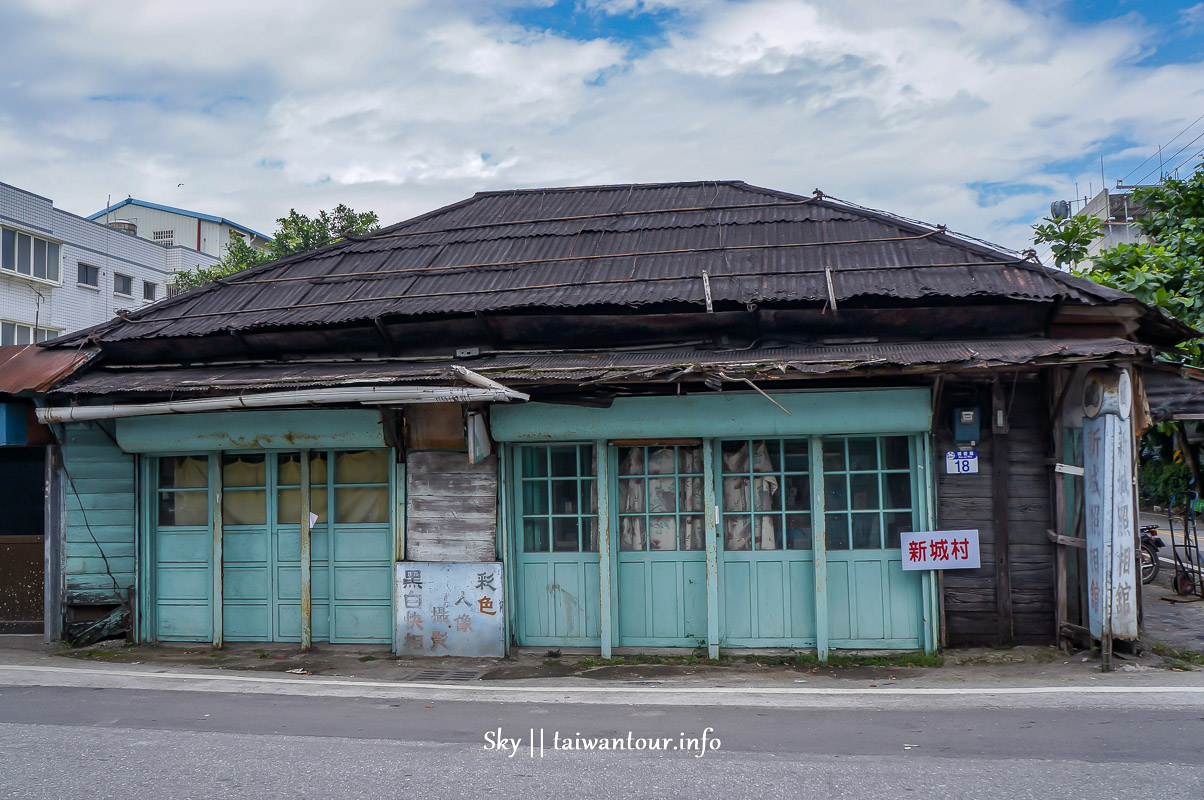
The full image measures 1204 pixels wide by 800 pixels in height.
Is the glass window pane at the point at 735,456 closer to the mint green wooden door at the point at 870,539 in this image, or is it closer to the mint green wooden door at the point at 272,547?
the mint green wooden door at the point at 870,539

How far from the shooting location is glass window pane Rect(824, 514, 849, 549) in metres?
8.60

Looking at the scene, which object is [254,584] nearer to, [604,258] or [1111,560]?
[604,258]

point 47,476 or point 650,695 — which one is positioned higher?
point 47,476

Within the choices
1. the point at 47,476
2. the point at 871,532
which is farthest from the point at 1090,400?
the point at 47,476

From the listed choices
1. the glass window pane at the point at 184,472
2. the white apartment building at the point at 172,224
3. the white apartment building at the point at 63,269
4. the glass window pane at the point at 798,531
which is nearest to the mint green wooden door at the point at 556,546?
the glass window pane at the point at 798,531

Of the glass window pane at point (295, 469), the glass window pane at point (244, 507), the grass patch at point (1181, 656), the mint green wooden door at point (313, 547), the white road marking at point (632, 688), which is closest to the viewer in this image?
the white road marking at point (632, 688)

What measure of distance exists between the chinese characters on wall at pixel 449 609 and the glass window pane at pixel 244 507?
1967 mm

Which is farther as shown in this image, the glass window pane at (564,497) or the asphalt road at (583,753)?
the glass window pane at (564,497)

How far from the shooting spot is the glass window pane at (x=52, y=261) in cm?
2795

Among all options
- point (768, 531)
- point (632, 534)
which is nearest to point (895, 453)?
point (768, 531)

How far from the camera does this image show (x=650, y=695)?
7.12 meters

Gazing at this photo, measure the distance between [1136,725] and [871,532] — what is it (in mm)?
3145

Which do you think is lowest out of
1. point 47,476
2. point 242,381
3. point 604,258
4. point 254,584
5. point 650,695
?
point 650,695

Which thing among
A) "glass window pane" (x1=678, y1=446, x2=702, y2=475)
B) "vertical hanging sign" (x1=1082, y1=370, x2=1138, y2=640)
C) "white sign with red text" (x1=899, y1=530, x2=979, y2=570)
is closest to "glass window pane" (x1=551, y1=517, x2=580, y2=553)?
"glass window pane" (x1=678, y1=446, x2=702, y2=475)
